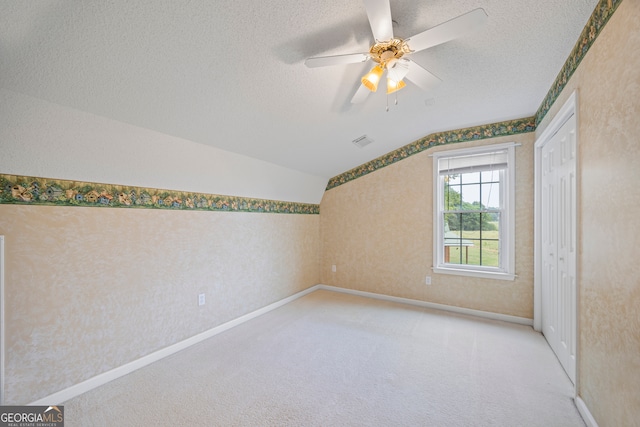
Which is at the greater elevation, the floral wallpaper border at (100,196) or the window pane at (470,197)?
the window pane at (470,197)

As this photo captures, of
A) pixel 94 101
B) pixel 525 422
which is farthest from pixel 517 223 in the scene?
pixel 94 101

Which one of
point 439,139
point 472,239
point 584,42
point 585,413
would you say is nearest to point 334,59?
point 584,42

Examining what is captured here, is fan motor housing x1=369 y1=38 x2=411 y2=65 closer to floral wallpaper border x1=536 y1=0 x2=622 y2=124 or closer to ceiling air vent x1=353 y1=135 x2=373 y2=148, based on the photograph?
floral wallpaper border x1=536 y1=0 x2=622 y2=124

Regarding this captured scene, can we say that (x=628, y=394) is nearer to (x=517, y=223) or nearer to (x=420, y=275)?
(x=517, y=223)

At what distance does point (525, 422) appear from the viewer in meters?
1.61

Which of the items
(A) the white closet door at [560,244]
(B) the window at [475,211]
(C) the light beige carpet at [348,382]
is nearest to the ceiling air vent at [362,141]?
(B) the window at [475,211]

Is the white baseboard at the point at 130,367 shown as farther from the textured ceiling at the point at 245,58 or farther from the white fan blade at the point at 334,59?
the white fan blade at the point at 334,59

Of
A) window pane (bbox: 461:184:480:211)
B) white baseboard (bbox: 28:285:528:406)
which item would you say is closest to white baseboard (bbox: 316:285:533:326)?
white baseboard (bbox: 28:285:528:406)

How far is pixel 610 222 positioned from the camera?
1370mm

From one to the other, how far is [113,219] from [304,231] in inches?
105

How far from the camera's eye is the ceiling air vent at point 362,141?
3.20m

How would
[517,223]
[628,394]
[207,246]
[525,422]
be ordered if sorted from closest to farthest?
[628,394], [525,422], [207,246], [517,223]

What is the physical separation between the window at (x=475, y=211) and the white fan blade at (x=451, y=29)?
93.2 inches

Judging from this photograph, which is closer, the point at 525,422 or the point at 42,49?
the point at 42,49
